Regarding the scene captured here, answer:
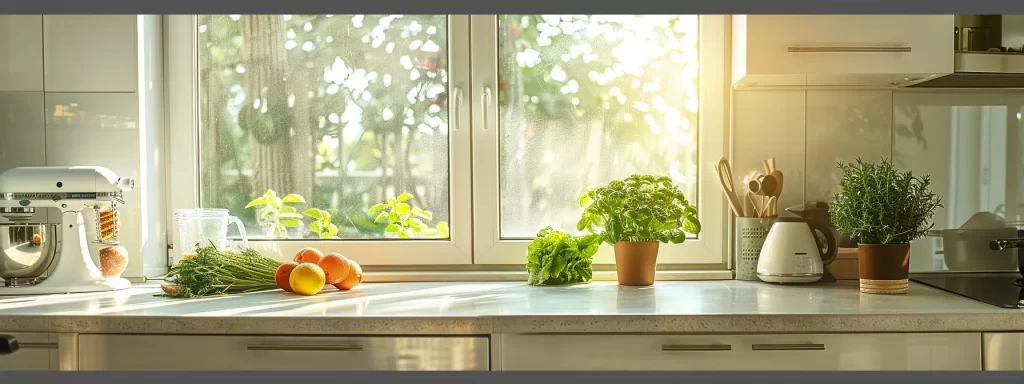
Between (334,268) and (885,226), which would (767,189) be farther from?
(334,268)

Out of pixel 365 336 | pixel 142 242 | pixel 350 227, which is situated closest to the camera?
pixel 365 336

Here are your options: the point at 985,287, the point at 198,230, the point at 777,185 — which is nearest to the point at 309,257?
the point at 198,230

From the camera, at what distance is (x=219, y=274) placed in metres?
2.05

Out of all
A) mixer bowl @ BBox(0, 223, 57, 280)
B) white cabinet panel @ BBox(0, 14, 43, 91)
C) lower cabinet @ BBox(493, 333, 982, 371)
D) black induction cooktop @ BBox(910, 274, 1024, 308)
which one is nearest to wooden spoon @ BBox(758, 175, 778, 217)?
black induction cooktop @ BBox(910, 274, 1024, 308)

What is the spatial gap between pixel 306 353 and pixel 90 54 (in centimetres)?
116

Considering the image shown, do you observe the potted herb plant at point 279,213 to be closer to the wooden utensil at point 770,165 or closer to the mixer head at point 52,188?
the mixer head at point 52,188

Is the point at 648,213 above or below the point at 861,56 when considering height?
below

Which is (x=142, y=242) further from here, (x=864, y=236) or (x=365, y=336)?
(x=864, y=236)

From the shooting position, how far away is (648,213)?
2.18 metres

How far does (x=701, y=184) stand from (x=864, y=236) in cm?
52

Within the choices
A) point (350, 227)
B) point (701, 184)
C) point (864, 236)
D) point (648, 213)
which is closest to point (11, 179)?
point (350, 227)

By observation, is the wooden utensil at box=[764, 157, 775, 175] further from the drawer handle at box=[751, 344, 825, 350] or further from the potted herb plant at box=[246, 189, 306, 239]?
the potted herb plant at box=[246, 189, 306, 239]

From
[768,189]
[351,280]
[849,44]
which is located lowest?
[351,280]

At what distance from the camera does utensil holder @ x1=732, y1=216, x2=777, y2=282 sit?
227 centimetres
